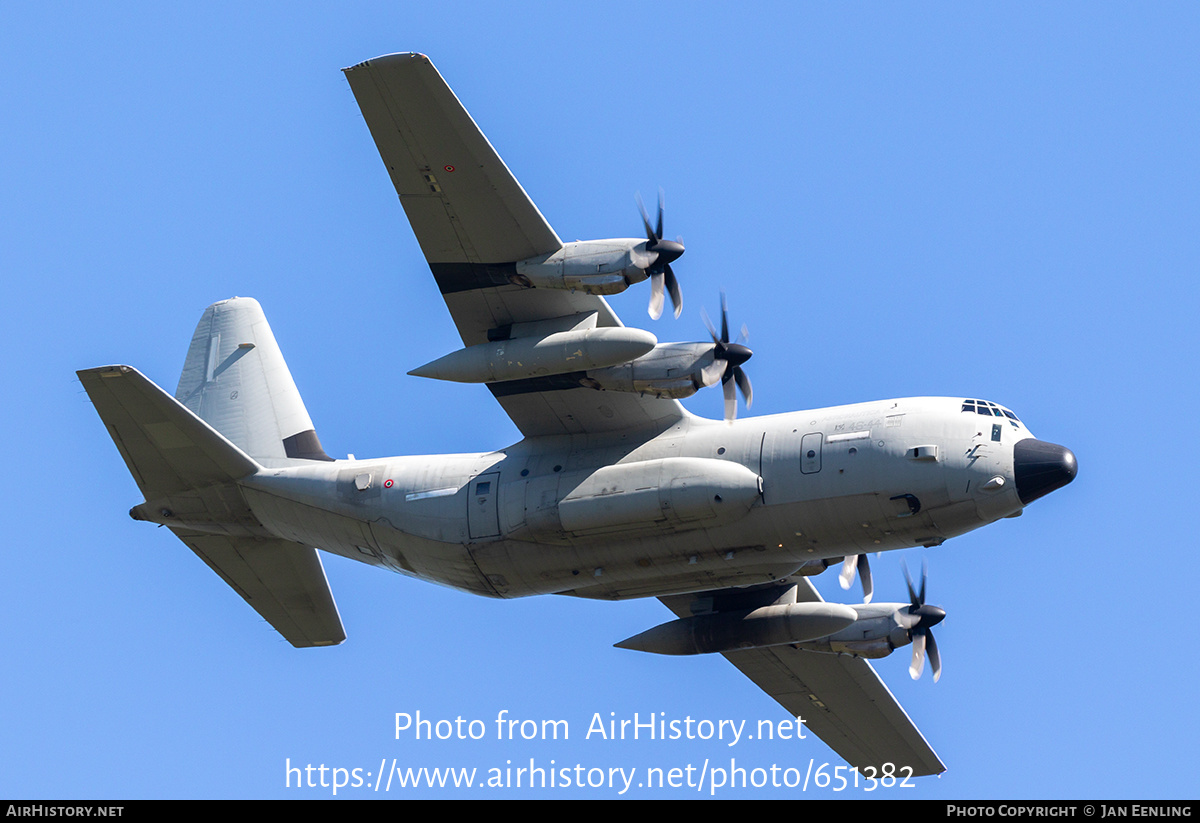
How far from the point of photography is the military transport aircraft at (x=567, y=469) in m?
23.1

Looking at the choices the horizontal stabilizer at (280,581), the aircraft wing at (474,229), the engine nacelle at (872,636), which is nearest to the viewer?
the aircraft wing at (474,229)

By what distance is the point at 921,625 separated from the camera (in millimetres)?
28625

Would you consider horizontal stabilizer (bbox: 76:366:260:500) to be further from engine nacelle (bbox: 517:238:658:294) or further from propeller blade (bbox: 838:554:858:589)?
propeller blade (bbox: 838:554:858:589)

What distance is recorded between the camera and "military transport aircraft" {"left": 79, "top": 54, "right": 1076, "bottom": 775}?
75.8 feet

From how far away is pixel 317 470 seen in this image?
26.4 metres

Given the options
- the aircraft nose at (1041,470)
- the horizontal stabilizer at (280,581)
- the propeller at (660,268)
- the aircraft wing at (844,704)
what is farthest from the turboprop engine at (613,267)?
the aircraft wing at (844,704)

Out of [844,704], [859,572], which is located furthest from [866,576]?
[844,704]

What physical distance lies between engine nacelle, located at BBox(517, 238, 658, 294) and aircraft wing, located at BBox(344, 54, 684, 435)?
43cm

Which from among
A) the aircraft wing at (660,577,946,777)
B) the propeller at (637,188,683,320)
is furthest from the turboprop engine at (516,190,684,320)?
the aircraft wing at (660,577,946,777)

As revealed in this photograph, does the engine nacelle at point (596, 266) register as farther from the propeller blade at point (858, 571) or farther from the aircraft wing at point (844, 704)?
the aircraft wing at point (844, 704)

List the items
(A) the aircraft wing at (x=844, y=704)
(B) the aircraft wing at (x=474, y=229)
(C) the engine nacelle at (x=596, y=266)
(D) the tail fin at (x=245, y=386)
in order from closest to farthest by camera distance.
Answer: (C) the engine nacelle at (x=596, y=266) < (B) the aircraft wing at (x=474, y=229) < (D) the tail fin at (x=245, y=386) < (A) the aircraft wing at (x=844, y=704)

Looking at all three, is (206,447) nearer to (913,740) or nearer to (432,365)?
(432,365)

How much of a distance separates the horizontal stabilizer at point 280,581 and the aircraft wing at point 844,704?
8197 millimetres

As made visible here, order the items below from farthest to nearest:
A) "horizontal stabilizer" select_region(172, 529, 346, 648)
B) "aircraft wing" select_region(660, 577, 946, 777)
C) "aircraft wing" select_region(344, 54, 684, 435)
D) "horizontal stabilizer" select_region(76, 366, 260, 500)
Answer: "aircraft wing" select_region(660, 577, 946, 777) < "horizontal stabilizer" select_region(172, 529, 346, 648) < "horizontal stabilizer" select_region(76, 366, 260, 500) < "aircraft wing" select_region(344, 54, 684, 435)
